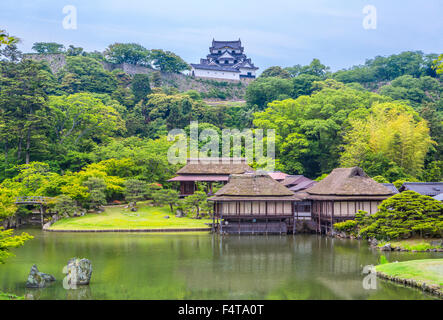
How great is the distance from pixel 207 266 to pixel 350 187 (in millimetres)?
13021

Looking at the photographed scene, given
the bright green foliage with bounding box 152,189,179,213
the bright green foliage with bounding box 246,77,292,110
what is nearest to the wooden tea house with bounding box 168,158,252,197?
the bright green foliage with bounding box 152,189,179,213

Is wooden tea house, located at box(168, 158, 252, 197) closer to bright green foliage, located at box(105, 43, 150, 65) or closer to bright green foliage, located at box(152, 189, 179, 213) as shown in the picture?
bright green foliage, located at box(152, 189, 179, 213)

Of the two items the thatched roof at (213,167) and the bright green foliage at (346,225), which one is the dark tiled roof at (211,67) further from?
the bright green foliage at (346,225)

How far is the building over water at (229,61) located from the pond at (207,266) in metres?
53.0

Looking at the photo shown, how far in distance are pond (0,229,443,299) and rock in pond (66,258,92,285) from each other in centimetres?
37

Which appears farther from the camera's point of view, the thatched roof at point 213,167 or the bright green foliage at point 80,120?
the bright green foliage at point 80,120

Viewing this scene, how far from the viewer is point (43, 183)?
32.8m

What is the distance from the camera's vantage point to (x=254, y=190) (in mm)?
27594

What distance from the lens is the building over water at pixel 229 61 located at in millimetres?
75875

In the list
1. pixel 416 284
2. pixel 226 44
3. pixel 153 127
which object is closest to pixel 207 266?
pixel 416 284

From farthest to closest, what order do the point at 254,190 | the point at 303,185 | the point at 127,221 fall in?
the point at 303,185
the point at 127,221
the point at 254,190

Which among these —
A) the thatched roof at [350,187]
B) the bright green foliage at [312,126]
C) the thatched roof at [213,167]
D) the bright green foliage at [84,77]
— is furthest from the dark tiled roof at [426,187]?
the bright green foliage at [84,77]

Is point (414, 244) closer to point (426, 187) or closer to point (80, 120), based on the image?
point (426, 187)

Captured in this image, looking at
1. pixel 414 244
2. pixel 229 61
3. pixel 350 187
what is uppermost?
pixel 229 61
